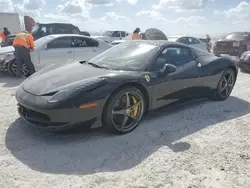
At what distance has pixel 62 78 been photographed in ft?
11.1

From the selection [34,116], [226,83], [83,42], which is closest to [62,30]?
[83,42]

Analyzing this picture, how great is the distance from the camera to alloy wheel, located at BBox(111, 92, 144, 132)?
3.34 meters

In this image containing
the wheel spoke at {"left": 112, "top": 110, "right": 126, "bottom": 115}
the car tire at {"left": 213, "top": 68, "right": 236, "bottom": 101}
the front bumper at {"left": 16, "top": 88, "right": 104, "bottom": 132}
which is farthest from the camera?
the car tire at {"left": 213, "top": 68, "right": 236, "bottom": 101}

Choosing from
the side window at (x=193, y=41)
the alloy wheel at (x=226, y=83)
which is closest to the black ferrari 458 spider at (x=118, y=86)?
the alloy wheel at (x=226, y=83)

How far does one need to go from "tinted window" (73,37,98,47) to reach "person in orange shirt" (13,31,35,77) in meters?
1.44

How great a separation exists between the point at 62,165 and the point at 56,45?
548 cm

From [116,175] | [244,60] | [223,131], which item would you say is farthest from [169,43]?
[244,60]

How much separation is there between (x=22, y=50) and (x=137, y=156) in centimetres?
510

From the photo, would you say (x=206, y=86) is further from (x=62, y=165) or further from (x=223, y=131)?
(x=62, y=165)

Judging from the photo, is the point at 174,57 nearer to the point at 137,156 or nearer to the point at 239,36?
the point at 137,156

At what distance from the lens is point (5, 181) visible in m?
2.37

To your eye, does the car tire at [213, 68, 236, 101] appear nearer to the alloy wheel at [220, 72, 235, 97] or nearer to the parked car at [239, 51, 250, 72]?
the alloy wheel at [220, 72, 235, 97]

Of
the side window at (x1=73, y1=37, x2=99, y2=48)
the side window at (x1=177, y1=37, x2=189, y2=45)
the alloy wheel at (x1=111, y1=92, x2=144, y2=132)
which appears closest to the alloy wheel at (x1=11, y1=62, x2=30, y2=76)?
the side window at (x1=73, y1=37, x2=99, y2=48)

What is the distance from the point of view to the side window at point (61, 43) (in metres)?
7.34
